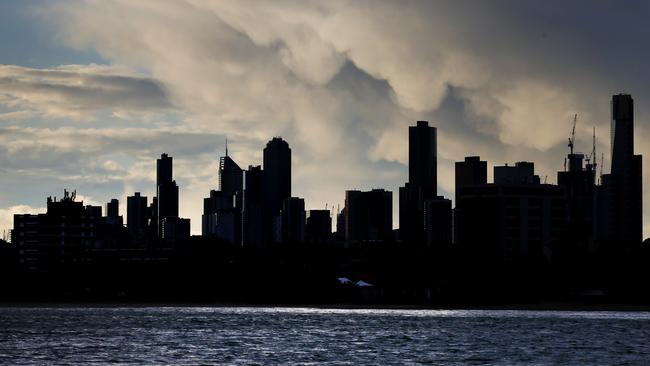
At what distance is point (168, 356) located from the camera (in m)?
156

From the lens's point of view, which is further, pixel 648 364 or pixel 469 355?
pixel 469 355

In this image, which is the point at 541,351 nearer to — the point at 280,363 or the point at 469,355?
the point at 469,355

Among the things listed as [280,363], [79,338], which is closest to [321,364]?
[280,363]

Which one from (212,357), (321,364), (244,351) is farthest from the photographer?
(244,351)

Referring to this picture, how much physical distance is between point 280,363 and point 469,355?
29463mm

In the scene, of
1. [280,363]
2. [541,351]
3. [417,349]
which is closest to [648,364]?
[541,351]

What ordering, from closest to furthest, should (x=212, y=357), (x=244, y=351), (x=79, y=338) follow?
1. (x=212, y=357)
2. (x=244, y=351)
3. (x=79, y=338)

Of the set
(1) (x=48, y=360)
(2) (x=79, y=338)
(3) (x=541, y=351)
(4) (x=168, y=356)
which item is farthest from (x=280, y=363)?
(2) (x=79, y=338)

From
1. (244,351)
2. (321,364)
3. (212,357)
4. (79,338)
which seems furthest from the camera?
(79,338)

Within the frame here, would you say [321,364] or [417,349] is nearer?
[321,364]

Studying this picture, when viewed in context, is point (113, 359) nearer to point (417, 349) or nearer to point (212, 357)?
point (212, 357)

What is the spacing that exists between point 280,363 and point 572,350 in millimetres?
48423

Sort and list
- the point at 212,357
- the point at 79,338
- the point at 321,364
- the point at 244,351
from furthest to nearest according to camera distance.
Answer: the point at 79,338 → the point at 244,351 → the point at 212,357 → the point at 321,364

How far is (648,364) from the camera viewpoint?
15362 cm
